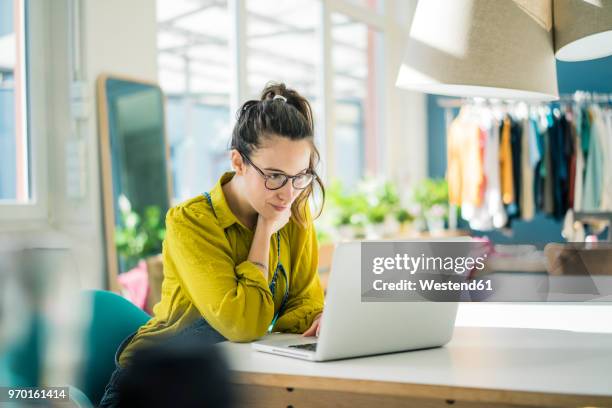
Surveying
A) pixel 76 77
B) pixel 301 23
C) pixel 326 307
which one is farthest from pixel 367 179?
pixel 326 307

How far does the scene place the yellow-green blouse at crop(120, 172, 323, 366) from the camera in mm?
1574

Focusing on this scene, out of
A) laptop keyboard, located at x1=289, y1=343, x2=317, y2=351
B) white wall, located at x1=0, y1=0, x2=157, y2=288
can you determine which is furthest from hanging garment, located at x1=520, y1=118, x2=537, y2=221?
laptop keyboard, located at x1=289, y1=343, x2=317, y2=351

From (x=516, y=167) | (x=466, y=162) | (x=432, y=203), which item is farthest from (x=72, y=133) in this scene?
(x=432, y=203)

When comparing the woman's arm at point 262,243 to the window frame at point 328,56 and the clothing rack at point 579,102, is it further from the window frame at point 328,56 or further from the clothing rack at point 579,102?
the clothing rack at point 579,102

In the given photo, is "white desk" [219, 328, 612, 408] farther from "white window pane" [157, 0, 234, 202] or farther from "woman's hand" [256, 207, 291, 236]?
"white window pane" [157, 0, 234, 202]

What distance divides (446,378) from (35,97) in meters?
2.59

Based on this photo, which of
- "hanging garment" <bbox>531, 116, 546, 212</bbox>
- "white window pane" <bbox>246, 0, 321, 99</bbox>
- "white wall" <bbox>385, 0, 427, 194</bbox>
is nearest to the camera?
"white window pane" <bbox>246, 0, 321, 99</bbox>

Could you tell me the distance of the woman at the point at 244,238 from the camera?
160cm

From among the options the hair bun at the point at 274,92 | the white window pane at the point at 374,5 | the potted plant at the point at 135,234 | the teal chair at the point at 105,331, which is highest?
the white window pane at the point at 374,5

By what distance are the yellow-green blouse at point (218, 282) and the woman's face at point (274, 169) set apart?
0.08 meters

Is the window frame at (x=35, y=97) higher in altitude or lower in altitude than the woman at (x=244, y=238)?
higher

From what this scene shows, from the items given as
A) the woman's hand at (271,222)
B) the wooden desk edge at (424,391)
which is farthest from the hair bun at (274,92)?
the wooden desk edge at (424,391)

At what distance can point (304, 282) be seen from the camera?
Answer: 6.24 feet

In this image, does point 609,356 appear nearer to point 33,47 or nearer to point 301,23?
point 33,47
